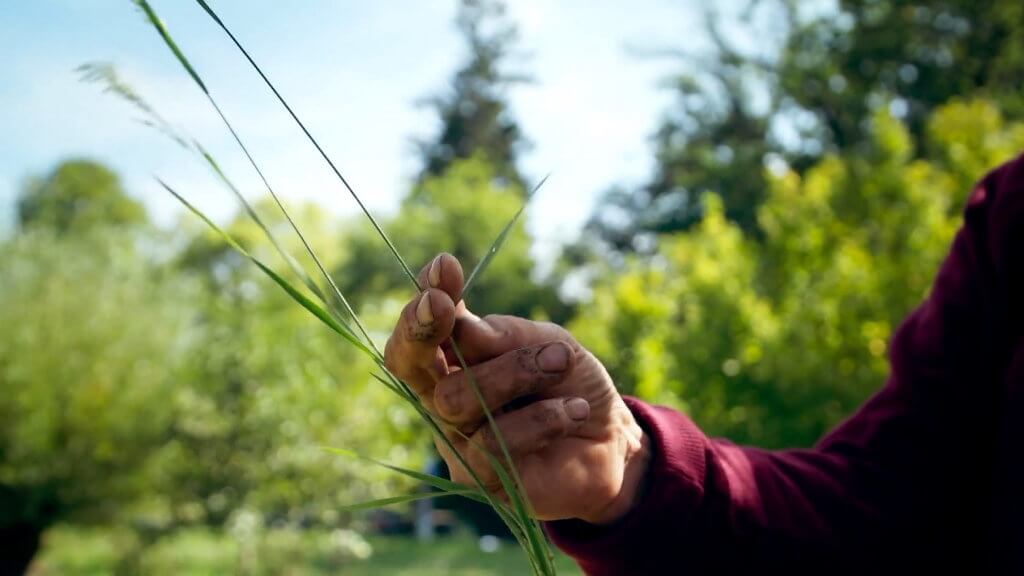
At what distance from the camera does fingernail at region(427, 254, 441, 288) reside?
0.81 metres

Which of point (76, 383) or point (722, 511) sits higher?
point (722, 511)

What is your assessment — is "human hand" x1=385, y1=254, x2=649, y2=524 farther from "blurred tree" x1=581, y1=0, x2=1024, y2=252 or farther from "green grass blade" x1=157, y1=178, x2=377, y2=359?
"blurred tree" x1=581, y1=0, x2=1024, y2=252

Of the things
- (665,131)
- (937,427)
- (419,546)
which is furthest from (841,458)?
(665,131)

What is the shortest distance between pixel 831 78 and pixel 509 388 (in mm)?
18586

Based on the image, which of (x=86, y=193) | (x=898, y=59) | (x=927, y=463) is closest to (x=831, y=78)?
(x=898, y=59)

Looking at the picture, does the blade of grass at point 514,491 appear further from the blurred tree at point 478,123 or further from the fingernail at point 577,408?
the blurred tree at point 478,123

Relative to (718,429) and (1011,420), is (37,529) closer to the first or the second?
(718,429)

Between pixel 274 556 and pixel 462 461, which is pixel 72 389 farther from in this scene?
pixel 462 461

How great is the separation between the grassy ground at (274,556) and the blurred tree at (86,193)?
41.4ft

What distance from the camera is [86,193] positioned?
31469 mm

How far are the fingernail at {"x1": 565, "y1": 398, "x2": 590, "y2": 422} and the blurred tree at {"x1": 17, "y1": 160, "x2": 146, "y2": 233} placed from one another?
26.5m

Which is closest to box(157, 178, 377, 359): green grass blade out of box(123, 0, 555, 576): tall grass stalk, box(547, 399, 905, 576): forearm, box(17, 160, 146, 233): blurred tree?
box(123, 0, 555, 576): tall grass stalk

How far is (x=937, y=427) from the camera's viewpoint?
152cm

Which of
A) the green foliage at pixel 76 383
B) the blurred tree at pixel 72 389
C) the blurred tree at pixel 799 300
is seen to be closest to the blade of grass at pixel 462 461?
the blurred tree at pixel 799 300
